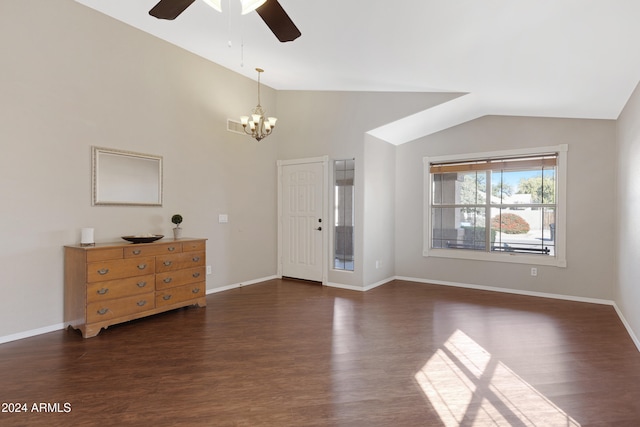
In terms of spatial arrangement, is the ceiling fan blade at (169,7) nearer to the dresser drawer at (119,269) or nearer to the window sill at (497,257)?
the dresser drawer at (119,269)

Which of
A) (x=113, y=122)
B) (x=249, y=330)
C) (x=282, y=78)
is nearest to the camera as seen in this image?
(x=249, y=330)

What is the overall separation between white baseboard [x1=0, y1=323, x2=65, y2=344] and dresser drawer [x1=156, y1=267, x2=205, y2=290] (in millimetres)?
964

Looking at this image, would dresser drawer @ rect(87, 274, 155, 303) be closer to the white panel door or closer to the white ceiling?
the white panel door

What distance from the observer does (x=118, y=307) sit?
331cm

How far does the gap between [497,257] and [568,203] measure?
3.90ft

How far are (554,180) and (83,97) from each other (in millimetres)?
6008

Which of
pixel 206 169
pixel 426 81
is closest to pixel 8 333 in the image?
pixel 206 169

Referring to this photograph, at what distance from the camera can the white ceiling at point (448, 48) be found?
92.8 inches

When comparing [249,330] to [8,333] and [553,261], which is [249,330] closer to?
→ [8,333]

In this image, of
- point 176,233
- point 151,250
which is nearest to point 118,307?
point 151,250

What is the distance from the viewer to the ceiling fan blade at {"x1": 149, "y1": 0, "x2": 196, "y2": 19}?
6.98 feet

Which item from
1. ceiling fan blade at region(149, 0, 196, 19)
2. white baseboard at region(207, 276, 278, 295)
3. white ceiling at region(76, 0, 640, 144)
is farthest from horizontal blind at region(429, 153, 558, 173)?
ceiling fan blade at region(149, 0, 196, 19)

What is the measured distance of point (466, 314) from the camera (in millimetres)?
3893

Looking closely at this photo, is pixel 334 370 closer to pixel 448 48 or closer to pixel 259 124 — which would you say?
pixel 448 48
